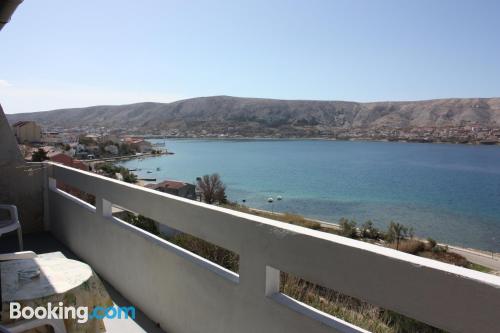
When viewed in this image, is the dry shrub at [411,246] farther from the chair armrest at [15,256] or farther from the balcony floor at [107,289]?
the chair armrest at [15,256]

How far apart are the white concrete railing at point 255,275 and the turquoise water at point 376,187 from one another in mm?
31870

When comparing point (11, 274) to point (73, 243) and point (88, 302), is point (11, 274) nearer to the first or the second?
point (88, 302)

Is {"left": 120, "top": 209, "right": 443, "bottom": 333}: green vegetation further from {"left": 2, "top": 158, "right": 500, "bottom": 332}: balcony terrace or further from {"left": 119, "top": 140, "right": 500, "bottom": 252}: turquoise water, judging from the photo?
{"left": 119, "top": 140, "right": 500, "bottom": 252}: turquoise water

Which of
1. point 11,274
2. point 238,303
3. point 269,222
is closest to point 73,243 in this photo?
point 11,274

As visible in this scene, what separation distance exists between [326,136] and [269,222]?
451 feet

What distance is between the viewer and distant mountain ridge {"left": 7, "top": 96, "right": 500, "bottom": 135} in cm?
12888

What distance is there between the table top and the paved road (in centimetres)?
2527

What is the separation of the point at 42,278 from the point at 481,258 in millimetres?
27596

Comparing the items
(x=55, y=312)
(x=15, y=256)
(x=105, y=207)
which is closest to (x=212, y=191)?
(x=105, y=207)

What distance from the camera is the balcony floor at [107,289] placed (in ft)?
7.24

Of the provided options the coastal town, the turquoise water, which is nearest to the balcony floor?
the turquoise water

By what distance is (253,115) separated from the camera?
441ft

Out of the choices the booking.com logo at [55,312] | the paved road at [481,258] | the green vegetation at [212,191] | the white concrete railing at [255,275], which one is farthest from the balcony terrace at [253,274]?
the green vegetation at [212,191]

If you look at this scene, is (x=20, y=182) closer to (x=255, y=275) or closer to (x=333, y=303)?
(x=333, y=303)
